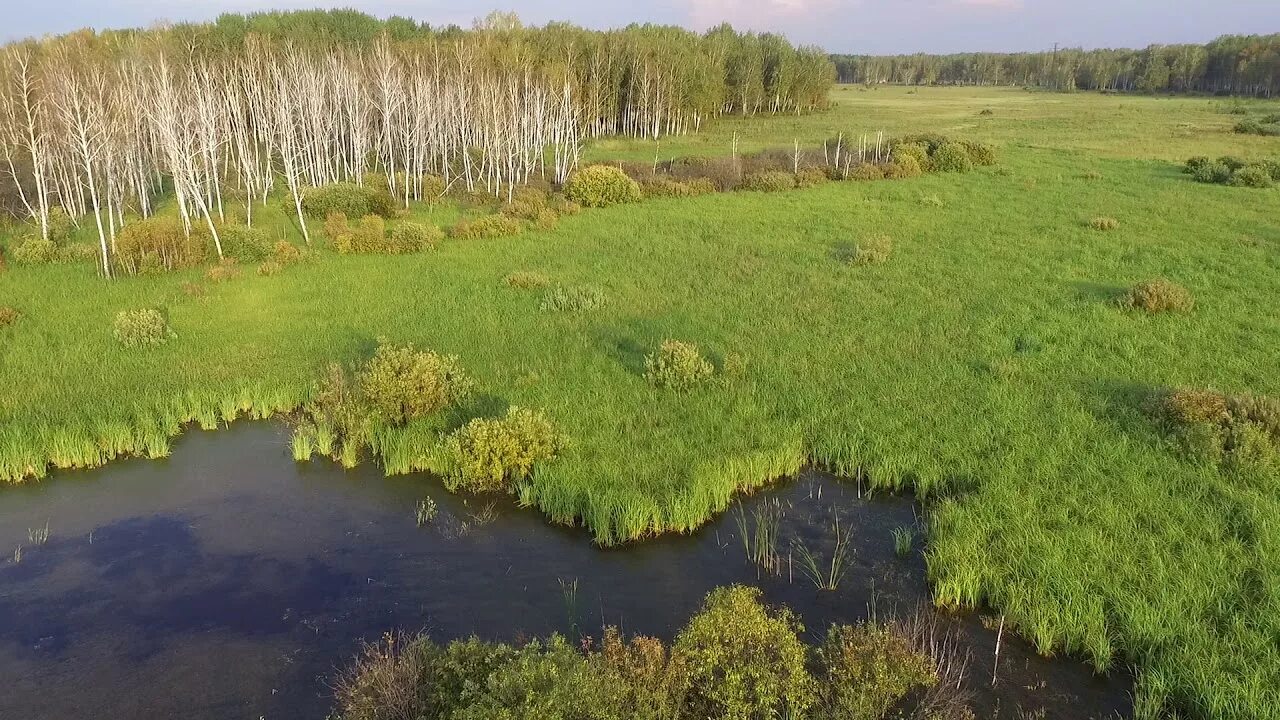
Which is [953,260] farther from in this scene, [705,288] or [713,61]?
[713,61]

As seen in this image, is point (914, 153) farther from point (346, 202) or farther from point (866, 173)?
point (346, 202)

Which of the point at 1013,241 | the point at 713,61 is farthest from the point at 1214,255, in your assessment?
the point at 713,61

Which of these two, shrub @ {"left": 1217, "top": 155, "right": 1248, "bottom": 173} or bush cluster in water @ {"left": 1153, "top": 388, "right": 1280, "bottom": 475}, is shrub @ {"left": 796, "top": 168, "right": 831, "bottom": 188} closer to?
shrub @ {"left": 1217, "top": 155, "right": 1248, "bottom": 173}

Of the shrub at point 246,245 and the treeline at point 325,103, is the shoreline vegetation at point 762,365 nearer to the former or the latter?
the shrub at point 246,245

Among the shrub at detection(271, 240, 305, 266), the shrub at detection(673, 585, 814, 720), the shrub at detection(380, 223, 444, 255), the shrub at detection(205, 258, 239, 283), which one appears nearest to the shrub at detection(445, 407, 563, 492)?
the shrub at detection(673, 585, 814, 720)

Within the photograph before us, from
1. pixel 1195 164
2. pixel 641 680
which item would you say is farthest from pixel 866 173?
pixel 641 680

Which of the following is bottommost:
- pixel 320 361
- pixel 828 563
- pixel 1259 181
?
pixel 828 563

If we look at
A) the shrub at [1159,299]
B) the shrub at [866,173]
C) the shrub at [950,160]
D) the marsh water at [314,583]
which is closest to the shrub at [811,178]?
the shrub at [866,173]
